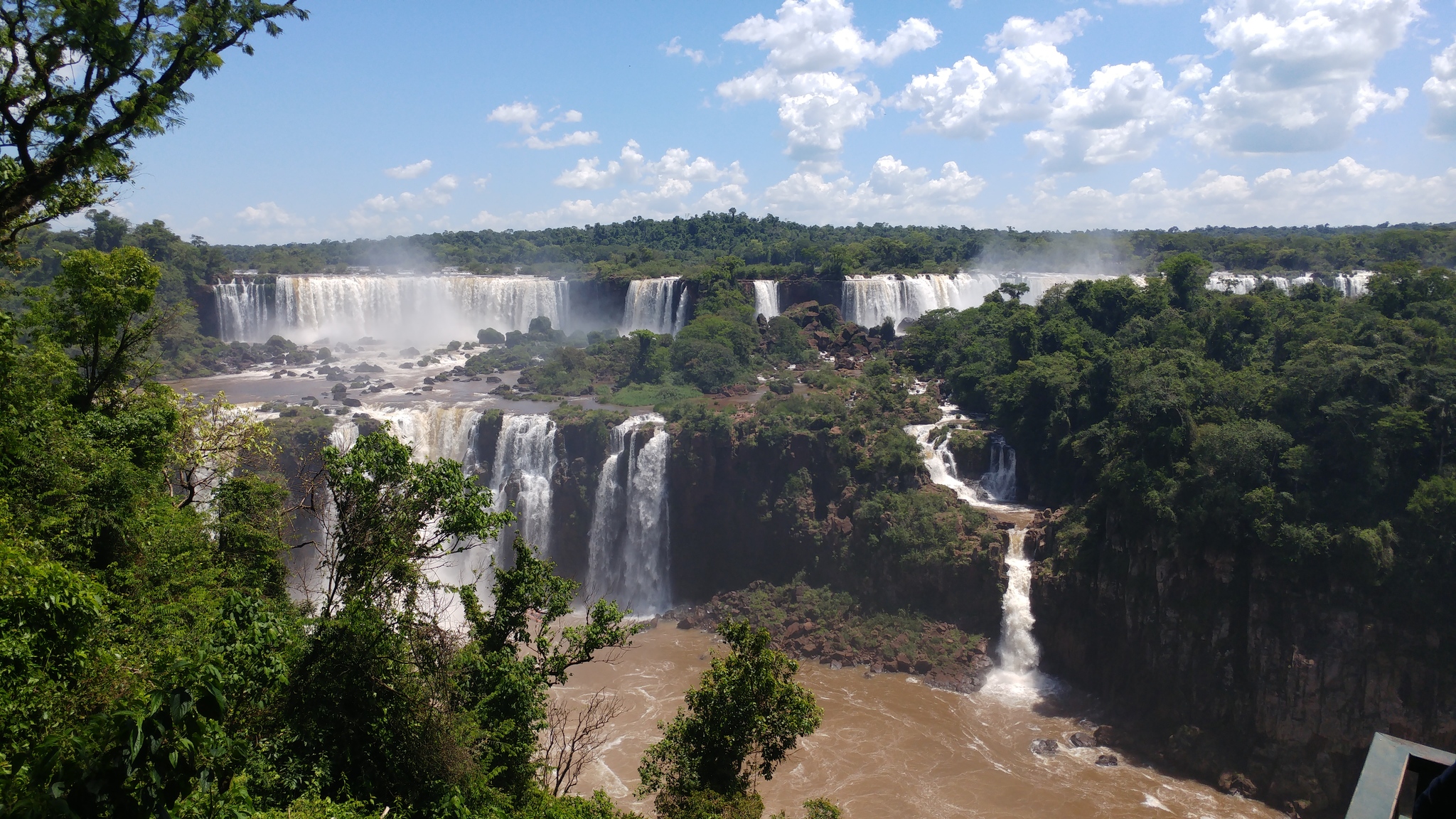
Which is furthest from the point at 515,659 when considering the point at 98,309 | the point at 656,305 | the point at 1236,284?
the point at 1236,284

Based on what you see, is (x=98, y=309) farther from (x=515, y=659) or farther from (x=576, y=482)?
(x=576, y=482)

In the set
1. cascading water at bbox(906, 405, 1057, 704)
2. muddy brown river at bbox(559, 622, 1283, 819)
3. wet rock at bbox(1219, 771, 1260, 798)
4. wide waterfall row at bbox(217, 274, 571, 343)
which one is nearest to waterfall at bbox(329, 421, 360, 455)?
muddy brown river at bbox(559, 622, 1283, 819)

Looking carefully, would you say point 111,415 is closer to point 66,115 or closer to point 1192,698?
point 66,115

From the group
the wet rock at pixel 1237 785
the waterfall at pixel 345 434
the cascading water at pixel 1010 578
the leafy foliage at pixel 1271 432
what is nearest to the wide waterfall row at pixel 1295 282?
the leafy foliage at pixel 1271 432

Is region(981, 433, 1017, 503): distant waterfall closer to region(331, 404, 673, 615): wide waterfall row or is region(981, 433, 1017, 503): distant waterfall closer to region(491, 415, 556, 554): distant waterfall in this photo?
region(331, 404, 673, 615): wide waterfall row

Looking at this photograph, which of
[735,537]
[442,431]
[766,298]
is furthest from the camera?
[766,298]
